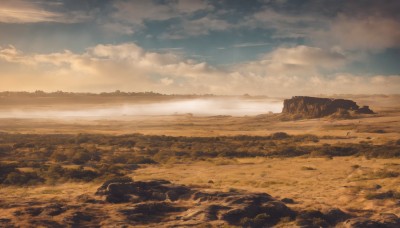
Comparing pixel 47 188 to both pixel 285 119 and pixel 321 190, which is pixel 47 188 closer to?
pixel 321 190

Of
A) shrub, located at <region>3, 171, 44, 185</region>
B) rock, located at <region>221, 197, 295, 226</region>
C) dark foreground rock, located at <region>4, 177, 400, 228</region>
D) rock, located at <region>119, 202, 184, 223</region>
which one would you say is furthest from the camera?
shrub, located at <region>3, 171, 44, 185</region>

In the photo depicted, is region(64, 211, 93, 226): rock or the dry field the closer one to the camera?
region(64, 211, 93, 226): rock

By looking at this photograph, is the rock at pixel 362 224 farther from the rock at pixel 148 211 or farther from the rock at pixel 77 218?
the rock at pixel 77 218

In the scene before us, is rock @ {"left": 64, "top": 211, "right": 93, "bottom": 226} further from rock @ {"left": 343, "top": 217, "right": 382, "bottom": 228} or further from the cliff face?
the cliff face

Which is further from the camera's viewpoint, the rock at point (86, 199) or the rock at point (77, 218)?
the rock at point (86, 199)

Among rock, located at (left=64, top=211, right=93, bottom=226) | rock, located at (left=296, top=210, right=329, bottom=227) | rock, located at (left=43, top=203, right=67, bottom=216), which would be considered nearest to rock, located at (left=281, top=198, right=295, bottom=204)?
rock, located at (left=296, top=210, right=329, bottom=227)

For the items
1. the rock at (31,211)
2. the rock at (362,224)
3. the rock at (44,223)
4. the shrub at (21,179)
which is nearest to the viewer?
the rock at (362,224)

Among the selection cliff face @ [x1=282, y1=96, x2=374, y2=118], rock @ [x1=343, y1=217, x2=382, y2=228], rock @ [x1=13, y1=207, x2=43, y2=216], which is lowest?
rock @ [x1=13, y1=207, x2=43, y2=216]

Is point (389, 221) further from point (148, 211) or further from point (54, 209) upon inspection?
point (54, 209)

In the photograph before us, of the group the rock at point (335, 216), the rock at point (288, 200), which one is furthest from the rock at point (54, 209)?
the rock at point (335, 216)

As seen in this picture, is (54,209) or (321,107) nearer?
(54,209)

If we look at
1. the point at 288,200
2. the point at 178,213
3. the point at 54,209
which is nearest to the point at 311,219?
the point at 288,200

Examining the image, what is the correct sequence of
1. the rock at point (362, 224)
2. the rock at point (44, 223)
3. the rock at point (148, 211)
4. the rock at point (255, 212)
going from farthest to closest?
the rock at point (148, 211)
the rock at point (255, 212)
the rock at point (44, 223)
the rock at point (362, 224)

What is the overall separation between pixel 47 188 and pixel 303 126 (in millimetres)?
126023
